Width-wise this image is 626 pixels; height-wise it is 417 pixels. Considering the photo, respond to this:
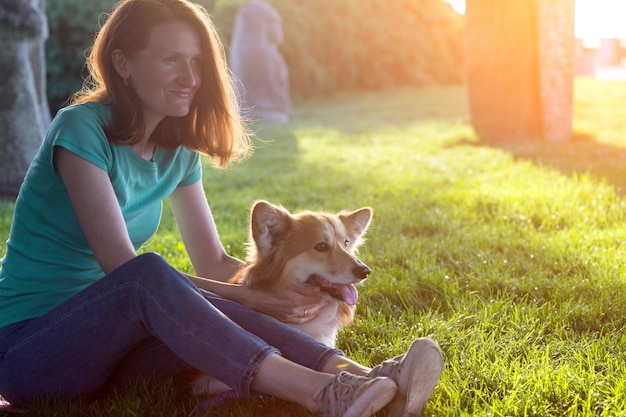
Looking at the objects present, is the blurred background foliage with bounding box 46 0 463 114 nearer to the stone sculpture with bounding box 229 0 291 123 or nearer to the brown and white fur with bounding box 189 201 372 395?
the stone sculpture with bounding box 229 0 291 123

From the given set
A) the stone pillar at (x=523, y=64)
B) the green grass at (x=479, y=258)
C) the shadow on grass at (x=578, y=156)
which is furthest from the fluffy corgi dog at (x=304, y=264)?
the stone pillar at (x=523, y=64)

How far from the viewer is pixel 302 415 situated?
2.43m

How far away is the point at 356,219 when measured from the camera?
3336 millimetres

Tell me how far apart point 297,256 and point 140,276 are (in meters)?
0.78

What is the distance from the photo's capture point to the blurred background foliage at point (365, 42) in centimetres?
2314

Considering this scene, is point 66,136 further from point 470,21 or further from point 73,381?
point 470,21

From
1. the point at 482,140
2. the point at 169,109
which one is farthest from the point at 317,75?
the point at 169,109

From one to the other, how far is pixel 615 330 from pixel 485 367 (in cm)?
84

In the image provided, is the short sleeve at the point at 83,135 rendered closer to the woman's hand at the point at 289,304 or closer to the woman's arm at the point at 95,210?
the woman's arm at the point at 95,210

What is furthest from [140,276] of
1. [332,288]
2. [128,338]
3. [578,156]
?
[578,156]

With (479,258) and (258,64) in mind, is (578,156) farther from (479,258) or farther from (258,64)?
(258,64)

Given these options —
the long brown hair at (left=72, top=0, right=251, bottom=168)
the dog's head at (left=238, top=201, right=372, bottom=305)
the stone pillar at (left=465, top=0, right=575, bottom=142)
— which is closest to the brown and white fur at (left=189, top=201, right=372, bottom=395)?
the dog's head at (left=238, top=201, right=372, bottom=305)

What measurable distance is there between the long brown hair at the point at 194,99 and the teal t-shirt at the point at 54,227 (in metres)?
0.09

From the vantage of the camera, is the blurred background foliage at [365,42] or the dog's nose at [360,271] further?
the blurred background foliage at [365,42]
